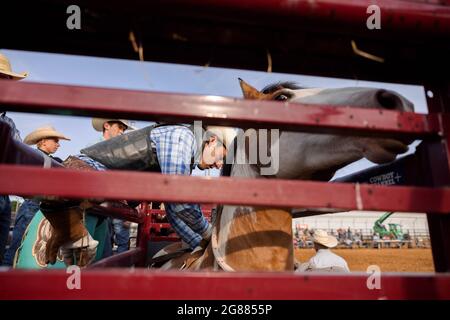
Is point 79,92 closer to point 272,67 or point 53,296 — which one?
point 53,296

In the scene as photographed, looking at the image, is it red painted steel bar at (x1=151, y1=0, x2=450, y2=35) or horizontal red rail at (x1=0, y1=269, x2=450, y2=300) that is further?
red painted steel bar at (x1=151, y1=0, x2=450, y2=35)

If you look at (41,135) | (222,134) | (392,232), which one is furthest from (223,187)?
(392,232)

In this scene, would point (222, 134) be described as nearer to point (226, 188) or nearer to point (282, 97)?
point (282, 97)

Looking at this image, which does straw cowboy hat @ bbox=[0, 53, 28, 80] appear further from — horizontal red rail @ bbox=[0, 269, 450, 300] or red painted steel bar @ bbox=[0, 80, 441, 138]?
horizontal red rail @ bbox=[0, 269, 450, 300]

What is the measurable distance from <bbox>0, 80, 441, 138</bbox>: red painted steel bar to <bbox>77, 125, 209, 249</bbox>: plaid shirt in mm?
1344

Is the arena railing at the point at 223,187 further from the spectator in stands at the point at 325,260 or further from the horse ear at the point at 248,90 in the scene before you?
the spectator in stands at the point at 325,260

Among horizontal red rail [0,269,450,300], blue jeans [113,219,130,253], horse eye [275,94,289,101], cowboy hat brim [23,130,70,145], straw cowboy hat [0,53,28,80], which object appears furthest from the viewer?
blue jeans [113,219,130,253]

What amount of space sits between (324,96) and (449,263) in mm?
783

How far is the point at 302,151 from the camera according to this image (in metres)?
1.38

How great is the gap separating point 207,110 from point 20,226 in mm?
3932

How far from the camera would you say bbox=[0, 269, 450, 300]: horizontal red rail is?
2.01ft

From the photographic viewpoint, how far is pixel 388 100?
1.00m

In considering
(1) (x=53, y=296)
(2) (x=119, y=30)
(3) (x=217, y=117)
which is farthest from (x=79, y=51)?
(1) (x=53, y=296)

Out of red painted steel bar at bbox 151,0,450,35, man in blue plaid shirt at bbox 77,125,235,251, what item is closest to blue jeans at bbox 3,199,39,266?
man in blue plaid shirt at bbox 77,125,235,251
